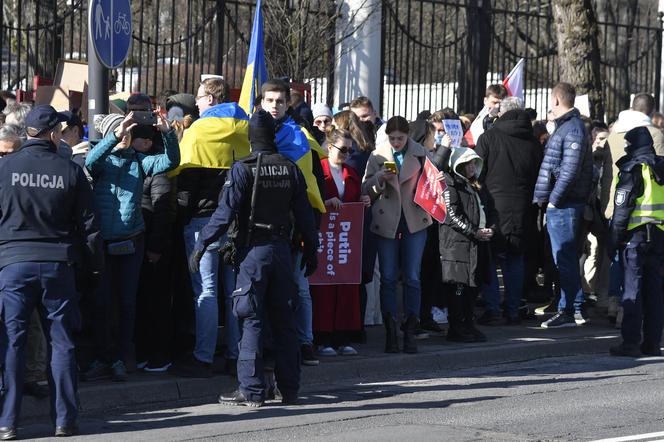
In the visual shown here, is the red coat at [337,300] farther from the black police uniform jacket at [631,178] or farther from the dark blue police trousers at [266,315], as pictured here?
the black police uniform jacket at [631,178]

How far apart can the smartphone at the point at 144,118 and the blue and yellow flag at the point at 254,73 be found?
179 cm

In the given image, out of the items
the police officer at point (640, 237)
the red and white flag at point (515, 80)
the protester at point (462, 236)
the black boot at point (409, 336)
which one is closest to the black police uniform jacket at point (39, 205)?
the black boot at point (409, 336)

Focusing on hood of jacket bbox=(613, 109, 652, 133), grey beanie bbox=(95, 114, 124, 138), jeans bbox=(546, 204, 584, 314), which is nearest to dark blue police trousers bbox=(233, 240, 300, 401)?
grey beanie bbox=(95, 114, 124, 138)

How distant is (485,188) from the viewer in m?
11.4

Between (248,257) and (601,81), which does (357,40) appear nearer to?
(601,81)

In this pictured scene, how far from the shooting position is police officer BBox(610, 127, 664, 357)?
10711 millimetres

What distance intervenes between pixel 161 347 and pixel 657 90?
45.1 ft

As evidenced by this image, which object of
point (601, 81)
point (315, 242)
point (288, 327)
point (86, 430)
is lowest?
point (86, 430)

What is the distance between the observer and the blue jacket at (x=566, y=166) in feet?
38.4

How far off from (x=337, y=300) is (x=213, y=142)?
2.03 meters

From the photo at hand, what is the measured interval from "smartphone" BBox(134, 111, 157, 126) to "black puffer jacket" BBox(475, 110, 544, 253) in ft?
13.8

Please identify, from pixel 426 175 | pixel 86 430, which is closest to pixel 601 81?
pixel 426 175

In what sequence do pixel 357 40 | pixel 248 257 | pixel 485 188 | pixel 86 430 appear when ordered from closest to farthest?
1. pixel 86 430
2. pixel 248 257
3. pixel 485 188
4. pixel 357 40

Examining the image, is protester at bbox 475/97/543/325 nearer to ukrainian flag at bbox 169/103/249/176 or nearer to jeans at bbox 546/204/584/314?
jeans at bbox 546/204/584/314
